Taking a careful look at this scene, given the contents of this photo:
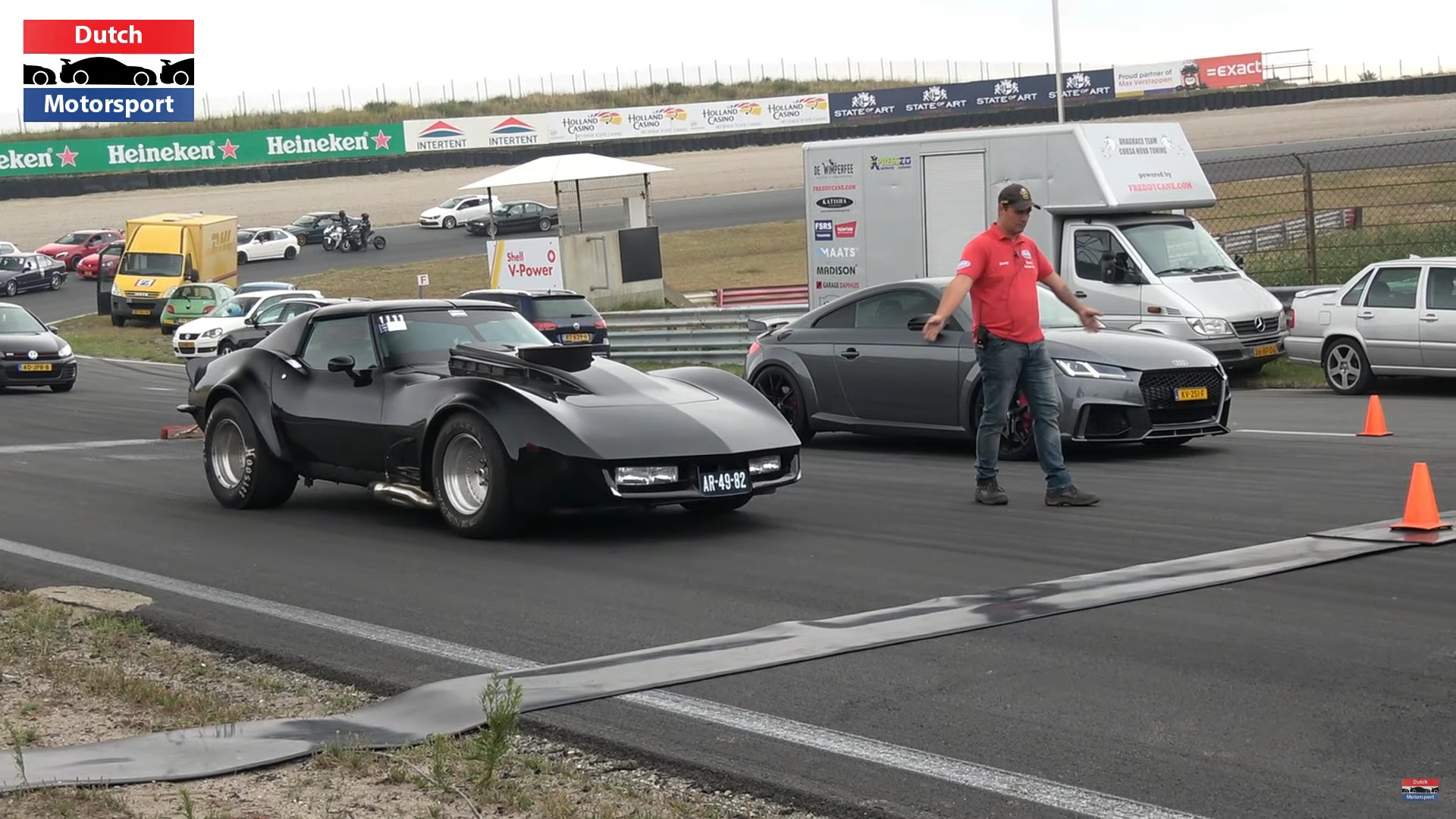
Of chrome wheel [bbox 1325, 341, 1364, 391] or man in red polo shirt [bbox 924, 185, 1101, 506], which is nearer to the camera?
man in red polo shirt [bbox 924, 185, 1101, 506]

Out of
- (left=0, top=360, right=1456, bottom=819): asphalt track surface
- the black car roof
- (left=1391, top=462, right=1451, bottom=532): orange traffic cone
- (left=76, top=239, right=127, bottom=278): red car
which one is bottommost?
(left=0, top=360, right=1456, bottom=819): asphalt track surface

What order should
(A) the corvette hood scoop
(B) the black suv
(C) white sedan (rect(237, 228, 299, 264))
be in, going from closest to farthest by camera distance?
1. (A) the corvette hood scoop
2. (B) the black suv
3. (C) white sedan (rect(237, 228, 299, 264))

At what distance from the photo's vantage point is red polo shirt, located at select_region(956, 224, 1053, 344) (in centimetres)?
975

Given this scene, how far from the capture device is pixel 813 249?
68.8 feet

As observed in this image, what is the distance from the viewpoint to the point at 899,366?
506 inches

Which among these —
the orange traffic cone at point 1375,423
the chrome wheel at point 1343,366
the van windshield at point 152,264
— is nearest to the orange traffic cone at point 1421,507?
the orange traffic cone at point 1375,423

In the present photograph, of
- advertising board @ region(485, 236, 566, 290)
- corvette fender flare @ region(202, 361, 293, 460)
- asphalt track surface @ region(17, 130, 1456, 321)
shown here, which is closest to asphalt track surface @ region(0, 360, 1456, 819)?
corvette fender flare @ region(202, 361, 293, 460)

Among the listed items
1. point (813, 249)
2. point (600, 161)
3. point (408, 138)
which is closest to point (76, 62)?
point (408, 138)

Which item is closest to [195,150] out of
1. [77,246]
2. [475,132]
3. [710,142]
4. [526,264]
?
[475,132]

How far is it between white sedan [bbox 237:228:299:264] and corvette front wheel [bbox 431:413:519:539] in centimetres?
4992

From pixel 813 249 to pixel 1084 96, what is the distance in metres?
58.6

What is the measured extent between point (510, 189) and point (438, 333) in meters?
60.9

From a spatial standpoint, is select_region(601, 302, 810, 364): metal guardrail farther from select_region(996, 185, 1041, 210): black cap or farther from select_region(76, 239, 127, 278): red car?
select_region(76, 239, 127, 278): red car

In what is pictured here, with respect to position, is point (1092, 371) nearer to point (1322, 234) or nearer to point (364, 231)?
point (1322, 234)
